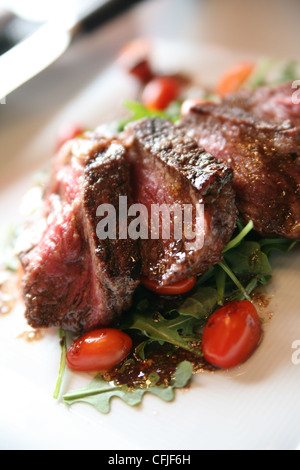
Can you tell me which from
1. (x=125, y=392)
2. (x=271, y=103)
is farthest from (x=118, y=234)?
(x=271, y=103)

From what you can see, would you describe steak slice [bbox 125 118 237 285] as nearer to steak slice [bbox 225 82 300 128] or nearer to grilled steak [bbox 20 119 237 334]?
grilled steak [bbox 20 119 237 334]

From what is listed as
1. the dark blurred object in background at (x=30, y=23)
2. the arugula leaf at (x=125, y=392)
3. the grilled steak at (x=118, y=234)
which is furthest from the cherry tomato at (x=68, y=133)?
the arugula leaf at (x=125, y=392)

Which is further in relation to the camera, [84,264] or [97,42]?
[97,42]

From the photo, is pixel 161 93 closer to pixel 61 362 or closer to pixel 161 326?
pixel 161 326

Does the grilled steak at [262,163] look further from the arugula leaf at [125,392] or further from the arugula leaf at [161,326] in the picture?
the arugula leaf at [125,392]
